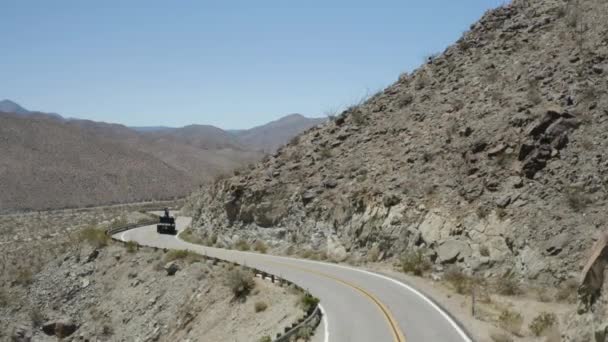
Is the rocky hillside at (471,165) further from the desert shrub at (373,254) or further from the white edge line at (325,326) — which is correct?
the white edge line at (325,326)

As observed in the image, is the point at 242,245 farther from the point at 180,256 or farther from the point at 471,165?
the point at 471,165

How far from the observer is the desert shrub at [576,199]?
22625 mm

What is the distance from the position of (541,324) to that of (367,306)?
594cm

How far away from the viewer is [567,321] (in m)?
12.7

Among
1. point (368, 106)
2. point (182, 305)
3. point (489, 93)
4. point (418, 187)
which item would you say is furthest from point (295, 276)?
point (368, 106)

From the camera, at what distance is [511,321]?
1717cm

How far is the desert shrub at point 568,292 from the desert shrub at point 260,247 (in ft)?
69.4

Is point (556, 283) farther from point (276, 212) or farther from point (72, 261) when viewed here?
point (72, 261)

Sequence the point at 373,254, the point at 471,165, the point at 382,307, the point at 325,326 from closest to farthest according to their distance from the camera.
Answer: the point at 325,326, the point at 382,307, the point at 471,165, the point at 373,254

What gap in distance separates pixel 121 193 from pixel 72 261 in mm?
82680

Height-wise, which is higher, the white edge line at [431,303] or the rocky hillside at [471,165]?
the rocky hillside at [471,165]

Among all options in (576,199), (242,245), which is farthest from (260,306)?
(242,245)

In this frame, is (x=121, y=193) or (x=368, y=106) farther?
(x=121, y=193)

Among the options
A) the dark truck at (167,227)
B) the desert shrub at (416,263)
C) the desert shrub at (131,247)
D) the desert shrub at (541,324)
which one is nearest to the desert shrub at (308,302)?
the desert shrub at (416,263)
